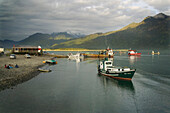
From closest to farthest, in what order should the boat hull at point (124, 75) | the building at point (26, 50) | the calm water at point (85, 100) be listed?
the calm water at point (85, 100), the boat hull at point (124, 75), the building at point (26, 50)

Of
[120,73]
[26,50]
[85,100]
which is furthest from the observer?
[26,50]

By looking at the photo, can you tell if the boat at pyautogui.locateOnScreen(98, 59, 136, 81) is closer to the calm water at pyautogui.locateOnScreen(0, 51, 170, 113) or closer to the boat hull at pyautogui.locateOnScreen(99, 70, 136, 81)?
the boat hull at pyautogui.locateOnScreen(99, 70, 136, 81)

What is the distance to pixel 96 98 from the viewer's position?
30.2 meters

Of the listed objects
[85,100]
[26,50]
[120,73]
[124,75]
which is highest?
[26,50]

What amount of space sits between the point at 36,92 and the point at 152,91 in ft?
92.0

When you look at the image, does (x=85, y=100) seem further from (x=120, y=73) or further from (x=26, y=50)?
(x=26, y=50)

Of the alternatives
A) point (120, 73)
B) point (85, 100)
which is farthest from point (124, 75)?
point (85, 100)

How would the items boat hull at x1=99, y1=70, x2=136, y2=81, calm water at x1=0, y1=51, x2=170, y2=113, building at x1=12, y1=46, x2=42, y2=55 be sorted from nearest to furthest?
1. calm water at x1=0, y1=51, x2=170, y2=113
2. boat hull at x1=99, y1=70, x2=136, y2=81
3. building at x1=12, y1=46, x2=42, y2=55

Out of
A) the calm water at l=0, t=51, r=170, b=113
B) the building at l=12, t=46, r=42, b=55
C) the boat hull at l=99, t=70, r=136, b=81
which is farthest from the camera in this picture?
the building at l=12, t=46, r=42, b=55

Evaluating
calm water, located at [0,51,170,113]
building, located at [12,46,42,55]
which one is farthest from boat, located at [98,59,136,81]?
building, located at [12,46,42,55]

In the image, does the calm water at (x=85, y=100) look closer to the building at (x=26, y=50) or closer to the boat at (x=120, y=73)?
the boat at (x=120, y=73)

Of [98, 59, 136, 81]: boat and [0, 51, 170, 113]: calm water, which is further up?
[98, 59, 136, 81]: boat

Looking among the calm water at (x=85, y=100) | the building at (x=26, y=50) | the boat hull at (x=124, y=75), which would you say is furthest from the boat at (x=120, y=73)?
the building at (x=26, y=50)

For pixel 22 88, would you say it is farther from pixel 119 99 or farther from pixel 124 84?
pixel 124 84
